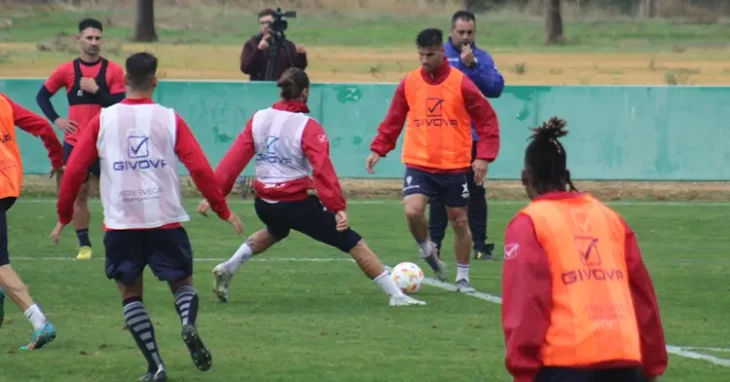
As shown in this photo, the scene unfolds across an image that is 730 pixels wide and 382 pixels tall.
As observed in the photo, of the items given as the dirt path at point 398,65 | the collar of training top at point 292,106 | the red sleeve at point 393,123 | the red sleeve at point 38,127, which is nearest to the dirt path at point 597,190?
the red sleeve at point 393,123

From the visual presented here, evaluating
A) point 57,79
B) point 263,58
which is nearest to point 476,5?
point 263,58

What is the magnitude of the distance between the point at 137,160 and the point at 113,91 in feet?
18.6

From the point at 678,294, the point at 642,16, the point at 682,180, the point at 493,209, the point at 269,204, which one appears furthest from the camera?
the point at 642,16

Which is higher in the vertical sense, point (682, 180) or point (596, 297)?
point (596, 297)

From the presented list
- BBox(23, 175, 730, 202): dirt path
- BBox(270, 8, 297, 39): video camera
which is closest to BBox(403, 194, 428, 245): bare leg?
BBox(270, 8, 297, 39): video camera

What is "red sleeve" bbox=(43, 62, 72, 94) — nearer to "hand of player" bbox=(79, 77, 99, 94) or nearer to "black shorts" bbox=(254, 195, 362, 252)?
"hand of player" bbox=(79, 77, 99, 94)

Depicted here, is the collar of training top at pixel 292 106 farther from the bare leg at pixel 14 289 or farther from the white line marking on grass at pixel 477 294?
the bare leg at pixel 14 289

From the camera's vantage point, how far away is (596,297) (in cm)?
537

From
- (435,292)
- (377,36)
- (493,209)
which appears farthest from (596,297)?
(377,36)

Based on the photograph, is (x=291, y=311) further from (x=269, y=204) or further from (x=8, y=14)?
(x=8, y=14)

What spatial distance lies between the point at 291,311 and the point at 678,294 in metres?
3.05

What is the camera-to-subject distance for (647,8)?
64.8m

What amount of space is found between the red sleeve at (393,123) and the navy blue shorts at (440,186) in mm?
291

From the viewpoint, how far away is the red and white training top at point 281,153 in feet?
34.9
